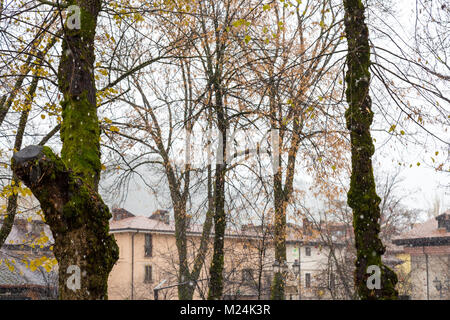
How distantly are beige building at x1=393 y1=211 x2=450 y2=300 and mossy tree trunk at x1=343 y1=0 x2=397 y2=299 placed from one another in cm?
3289

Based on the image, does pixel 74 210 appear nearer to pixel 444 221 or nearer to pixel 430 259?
pixel 430 259

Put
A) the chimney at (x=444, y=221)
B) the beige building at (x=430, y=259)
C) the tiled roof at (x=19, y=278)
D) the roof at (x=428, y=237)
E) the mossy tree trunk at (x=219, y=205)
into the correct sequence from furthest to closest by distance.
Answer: the chimney at (x=444, y=221), the roof at (x=428, y=237), the beige building at (x=430, y=259), the tiled roof at (x=19, y=278), the mossy tree trunk at (x=219, y=205)

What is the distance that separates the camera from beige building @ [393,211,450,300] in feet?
124

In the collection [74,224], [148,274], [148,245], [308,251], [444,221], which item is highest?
[444,221]

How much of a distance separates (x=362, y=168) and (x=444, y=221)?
35464 millimetres

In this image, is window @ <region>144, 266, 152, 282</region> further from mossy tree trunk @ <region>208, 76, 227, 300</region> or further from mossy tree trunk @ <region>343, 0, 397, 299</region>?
mossy tree trunk @ <region>343, 0, 397, 299</region>

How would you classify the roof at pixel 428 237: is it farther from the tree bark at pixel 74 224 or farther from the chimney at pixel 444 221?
the tree bark at pixel 74 224

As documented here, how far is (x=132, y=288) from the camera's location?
3394cm

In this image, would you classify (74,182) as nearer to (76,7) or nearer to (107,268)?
(107,268)

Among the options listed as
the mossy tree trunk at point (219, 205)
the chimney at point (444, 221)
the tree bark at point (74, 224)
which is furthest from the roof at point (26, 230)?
the chimney at point (444, 221)

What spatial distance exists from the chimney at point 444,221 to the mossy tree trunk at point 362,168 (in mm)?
34632

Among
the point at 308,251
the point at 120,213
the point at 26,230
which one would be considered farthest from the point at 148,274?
the point at 308,251

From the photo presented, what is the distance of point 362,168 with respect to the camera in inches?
296

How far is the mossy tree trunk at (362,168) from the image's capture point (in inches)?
281
